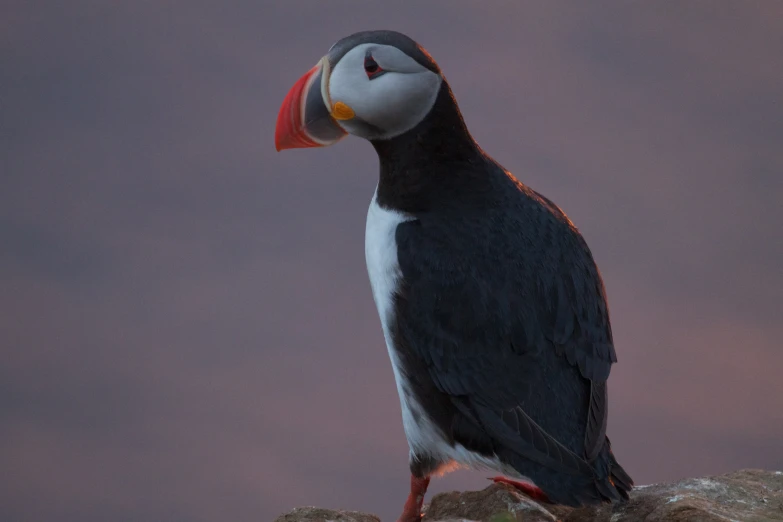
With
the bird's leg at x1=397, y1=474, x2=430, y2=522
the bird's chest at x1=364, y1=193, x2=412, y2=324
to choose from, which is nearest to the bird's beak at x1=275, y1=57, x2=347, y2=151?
the bird's chest at x1=364, y1=193, x2=412, y2=324

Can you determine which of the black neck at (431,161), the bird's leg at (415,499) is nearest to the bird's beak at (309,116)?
the black neck at (431,161)

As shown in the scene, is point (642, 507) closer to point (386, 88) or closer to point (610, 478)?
point (610, 478)

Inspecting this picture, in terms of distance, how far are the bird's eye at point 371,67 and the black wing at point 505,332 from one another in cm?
76

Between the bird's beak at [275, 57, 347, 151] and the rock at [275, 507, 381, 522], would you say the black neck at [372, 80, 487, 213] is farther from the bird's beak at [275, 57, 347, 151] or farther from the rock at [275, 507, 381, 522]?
the rock at [275, 507, 381, 522]

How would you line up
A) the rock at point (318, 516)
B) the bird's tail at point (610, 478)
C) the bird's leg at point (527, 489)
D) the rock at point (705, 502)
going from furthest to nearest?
1. the bird's leg at point (527, 489)
2. the rock at point (318, 516)
3. the rock at point (705, 502)
4. the bird's tail at point (610, 478)

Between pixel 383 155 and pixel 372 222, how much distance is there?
344mm

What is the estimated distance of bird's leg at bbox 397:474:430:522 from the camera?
219 inches

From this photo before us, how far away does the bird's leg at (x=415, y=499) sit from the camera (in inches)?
219

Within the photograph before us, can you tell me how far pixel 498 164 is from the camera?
566 centimetres

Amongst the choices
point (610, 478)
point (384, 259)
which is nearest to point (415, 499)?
point (610, 478)

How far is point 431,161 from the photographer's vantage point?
536cm

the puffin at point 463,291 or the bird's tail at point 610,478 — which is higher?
the puffin at point 463,291

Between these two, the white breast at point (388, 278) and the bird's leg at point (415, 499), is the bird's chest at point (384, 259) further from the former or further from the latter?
the bird's leg at point (415, 499)

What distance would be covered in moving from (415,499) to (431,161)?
173 cm
